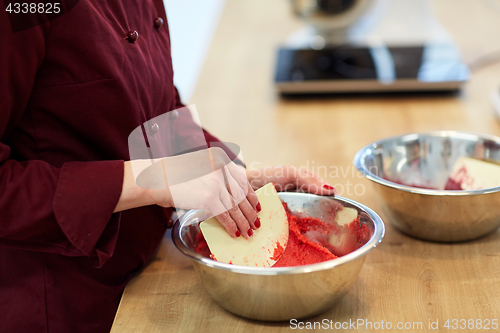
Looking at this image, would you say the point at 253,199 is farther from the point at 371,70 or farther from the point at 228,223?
the point at 371,70

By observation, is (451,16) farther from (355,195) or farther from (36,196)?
(36,196)

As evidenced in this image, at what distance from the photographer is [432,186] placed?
3.34 feet

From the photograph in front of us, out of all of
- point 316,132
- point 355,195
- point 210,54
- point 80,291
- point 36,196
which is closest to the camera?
point 36,196

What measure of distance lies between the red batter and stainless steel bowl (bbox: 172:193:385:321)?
63 millimetres

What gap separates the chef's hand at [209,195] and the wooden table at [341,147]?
0.14 meters

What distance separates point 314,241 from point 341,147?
1.76 feet

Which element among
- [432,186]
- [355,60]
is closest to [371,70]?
[355,60]

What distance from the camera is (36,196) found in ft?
2.06

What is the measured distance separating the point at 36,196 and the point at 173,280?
0.30 metres

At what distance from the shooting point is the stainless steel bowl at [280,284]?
2.04 feet

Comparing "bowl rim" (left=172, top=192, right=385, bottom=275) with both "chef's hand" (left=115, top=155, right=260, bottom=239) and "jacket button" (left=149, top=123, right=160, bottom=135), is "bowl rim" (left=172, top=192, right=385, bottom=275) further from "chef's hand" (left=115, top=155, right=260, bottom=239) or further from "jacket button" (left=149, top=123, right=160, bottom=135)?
"jacket button" (left=149, top=123, right=160, bottom=135)

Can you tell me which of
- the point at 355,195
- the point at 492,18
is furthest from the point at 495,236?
the point at 492,18

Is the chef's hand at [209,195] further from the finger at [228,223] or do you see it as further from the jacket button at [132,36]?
the jacket button at [132,36]

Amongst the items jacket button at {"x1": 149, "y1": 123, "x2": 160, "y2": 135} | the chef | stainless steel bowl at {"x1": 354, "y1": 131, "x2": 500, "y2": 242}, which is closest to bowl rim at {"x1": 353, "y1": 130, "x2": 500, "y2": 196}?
stainless steel bowl at {"x1": 354, "y1": 131, "x2": 500, "y2": 242}
